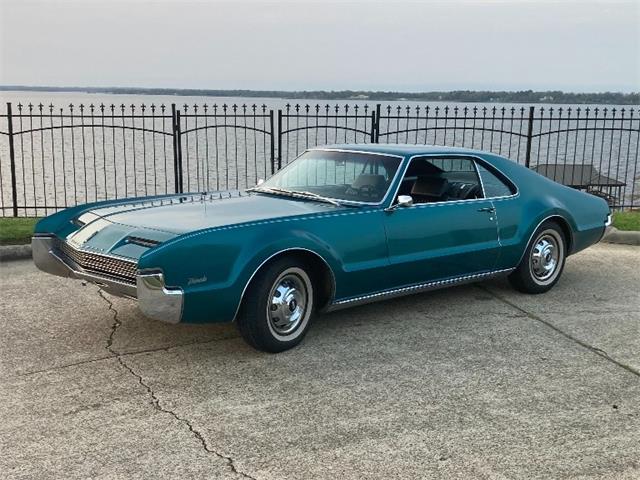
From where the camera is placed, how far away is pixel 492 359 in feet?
16.8

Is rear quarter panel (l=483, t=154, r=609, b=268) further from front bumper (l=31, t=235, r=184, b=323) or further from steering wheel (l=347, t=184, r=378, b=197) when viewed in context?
front bumper (l=31, t=235, r=184, b=323)

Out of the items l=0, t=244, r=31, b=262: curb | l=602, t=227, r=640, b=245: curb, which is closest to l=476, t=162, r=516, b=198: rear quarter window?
l=602, t=227, r=640, b=245: curb

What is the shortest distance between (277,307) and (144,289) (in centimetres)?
101

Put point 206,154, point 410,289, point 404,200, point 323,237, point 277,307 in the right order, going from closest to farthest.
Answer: point 277,307, point 323,237, point 404,200, point 410,289, point 206,154

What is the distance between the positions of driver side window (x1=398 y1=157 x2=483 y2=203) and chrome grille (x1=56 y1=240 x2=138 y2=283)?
7.73ft

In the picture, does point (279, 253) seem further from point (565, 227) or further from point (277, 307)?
point (565, 227)

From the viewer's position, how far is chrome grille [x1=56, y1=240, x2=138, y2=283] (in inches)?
184

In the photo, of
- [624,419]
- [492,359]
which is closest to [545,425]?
[624,419]

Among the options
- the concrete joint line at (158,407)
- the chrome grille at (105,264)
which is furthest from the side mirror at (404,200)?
the concrete joint line at (158,407)

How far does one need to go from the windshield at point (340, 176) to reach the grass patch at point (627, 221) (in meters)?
5.52

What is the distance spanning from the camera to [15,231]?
28.5 ft

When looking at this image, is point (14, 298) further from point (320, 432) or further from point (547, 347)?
point (547, 347)

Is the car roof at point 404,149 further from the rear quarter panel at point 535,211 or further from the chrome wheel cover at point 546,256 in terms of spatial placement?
the chrome wheel cover at point 546,256

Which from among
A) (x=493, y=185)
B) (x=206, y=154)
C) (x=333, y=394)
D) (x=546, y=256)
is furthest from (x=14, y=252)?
(x=206, y=154)
